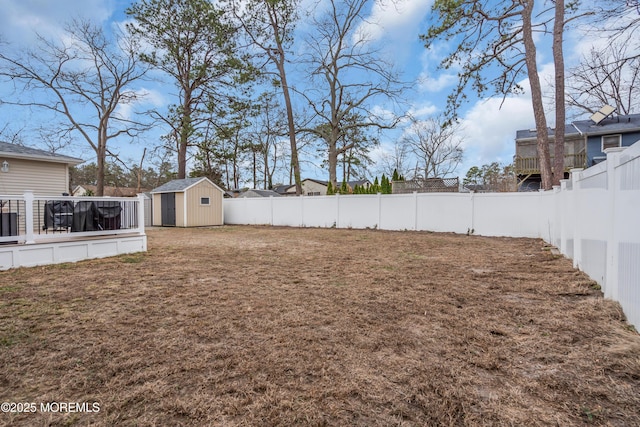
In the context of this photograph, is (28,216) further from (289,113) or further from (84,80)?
(84,80)

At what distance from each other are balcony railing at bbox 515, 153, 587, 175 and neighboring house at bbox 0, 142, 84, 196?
805 inches

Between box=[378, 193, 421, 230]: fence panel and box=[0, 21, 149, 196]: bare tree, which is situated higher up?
box=[0, 21, 149, 196]: bare tree

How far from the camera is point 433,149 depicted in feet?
91.7

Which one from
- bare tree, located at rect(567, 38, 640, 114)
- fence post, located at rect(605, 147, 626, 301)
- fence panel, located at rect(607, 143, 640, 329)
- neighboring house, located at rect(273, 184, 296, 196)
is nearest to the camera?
fence panel, located at rect(607, 143, 640, 329)

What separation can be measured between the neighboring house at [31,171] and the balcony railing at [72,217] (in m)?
4.64

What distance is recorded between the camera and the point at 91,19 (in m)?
14.0

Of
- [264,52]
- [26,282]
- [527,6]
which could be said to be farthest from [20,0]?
[527,6]

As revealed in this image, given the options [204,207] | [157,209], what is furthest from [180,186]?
[157,209]

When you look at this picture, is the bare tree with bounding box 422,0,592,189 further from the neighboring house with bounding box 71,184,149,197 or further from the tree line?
the neighboring house with bounding box 71,184,149,197

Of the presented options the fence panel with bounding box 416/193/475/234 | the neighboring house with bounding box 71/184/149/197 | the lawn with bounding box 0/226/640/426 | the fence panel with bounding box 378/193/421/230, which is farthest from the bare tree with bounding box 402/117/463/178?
the lawn with bounding box 0/226/640/426

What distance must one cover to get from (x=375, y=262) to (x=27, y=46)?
692 inches

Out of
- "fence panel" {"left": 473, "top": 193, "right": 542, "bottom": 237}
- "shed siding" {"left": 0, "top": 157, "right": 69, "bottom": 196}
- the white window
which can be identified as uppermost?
the white window

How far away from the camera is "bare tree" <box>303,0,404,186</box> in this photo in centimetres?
1450

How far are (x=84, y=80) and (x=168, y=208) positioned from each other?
746 cm
